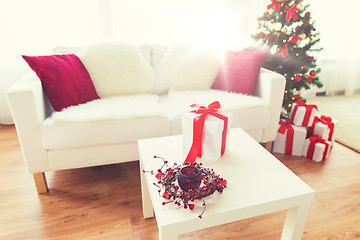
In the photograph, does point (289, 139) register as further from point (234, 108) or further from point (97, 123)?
point (97, 123)

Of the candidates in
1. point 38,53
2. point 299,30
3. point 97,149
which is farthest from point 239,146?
point 38,53

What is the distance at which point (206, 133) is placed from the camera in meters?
1.08

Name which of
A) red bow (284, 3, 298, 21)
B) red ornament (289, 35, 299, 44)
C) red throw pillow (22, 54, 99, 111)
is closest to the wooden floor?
red throw pillow (22, 54, 99, 111)

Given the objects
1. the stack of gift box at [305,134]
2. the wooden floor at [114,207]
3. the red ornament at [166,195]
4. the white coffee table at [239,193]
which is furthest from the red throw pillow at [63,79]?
the stack of gift box at [305,134]

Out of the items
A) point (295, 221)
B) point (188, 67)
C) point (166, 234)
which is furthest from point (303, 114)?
point (166, 234)

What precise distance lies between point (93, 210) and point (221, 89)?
4.19 feet

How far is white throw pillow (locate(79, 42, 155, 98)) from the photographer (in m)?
1.85

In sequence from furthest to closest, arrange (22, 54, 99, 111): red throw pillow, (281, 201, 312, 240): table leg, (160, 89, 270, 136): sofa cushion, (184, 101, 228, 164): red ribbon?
1. (160, 89, 270, 136): sofa cushion
2. (22, 54, 99, 111): red throw pillow
3. (184, 101, 228, 164): red ribbon
4. (281, 201, 312, 240): table leg

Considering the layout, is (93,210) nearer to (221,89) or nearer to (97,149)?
(97,149)

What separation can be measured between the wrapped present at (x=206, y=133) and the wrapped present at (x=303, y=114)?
1017mm

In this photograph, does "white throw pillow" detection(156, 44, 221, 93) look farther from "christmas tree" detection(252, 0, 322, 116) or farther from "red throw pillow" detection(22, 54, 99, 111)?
"red throw pillow" detection(22, 54, 99, 111)

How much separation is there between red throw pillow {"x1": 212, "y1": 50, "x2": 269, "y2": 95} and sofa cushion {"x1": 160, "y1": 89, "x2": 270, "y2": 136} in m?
0.08

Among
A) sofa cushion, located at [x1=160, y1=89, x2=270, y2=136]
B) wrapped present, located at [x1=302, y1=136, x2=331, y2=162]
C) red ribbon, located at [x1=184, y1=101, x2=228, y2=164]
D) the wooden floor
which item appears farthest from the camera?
wrapped present, located at [x1=302, y1=136, x2=331, y2=162]

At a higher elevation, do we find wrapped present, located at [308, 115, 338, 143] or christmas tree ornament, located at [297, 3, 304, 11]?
christmas tree ornament, located at [297, 3, 304, 11]
